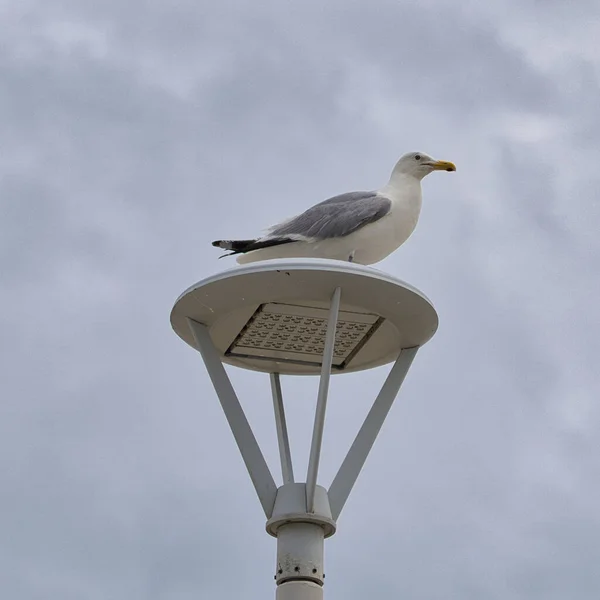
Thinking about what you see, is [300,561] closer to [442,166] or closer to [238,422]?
[238,422]

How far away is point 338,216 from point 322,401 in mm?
2328

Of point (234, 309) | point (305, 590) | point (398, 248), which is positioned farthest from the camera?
point (398, 248)

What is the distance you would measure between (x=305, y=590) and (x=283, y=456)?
6.59 feet

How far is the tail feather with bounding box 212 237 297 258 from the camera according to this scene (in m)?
14.4

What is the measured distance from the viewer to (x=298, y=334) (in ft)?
47.5

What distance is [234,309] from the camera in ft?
45.4

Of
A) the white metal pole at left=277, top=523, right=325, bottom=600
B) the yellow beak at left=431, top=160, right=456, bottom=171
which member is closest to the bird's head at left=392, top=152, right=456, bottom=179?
the yellow beak at left=431, top=160, right=456, bottom=171

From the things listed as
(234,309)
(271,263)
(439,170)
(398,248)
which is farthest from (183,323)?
(439,170)

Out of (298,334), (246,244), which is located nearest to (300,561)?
(298,334)

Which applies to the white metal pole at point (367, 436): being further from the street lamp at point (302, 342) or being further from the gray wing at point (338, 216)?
the gray wing at point (338, 216)

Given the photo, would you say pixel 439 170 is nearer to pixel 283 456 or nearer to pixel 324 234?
pixel 324 234

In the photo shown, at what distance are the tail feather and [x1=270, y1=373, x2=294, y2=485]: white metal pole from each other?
1.79m

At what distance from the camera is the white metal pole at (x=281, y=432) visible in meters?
14.2

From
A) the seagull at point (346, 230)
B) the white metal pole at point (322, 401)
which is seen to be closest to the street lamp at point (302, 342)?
the white metal pole at point (322, 401)
